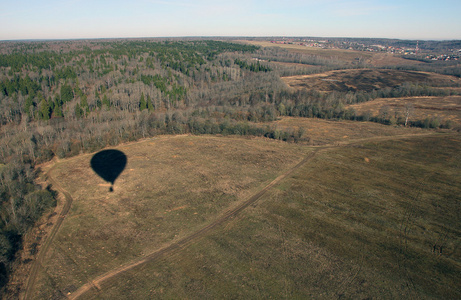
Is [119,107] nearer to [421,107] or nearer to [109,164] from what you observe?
[109,164]

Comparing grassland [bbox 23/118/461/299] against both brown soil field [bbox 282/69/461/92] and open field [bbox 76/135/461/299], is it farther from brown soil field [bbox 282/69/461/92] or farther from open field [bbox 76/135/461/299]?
brown soil field [bbox 282/69/461/92]

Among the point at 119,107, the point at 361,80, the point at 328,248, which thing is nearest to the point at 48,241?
the point at 328,248

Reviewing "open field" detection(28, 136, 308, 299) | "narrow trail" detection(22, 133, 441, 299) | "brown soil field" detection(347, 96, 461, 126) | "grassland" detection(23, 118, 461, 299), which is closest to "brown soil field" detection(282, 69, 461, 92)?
"brown soil field" detection(347, 96, 461, 126)

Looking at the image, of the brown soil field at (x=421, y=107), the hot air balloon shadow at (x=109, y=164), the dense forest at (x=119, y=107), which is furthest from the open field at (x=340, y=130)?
the hot air balloon shadow at (x=109, y=164)

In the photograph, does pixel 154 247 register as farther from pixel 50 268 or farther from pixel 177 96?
pixel 177 96

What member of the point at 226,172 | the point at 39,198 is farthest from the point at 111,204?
the point at 226,172
